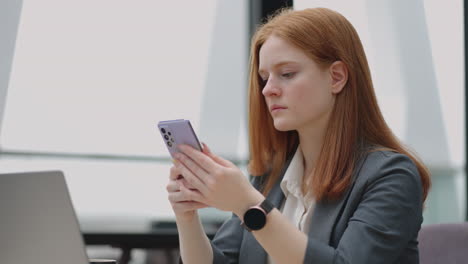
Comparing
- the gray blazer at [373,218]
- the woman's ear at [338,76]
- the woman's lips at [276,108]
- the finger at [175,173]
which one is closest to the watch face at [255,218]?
the gray blazer at [373,218]

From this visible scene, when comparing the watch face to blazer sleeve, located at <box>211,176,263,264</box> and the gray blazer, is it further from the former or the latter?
blazer sleeve, located at <box>211,176,263,264</box>

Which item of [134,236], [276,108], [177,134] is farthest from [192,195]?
[134,236]

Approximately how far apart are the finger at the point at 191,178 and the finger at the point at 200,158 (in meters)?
0.03

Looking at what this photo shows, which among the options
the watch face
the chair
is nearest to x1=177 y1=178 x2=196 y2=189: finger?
the watch face

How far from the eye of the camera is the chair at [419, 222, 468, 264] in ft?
4.70

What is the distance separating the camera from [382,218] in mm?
1292

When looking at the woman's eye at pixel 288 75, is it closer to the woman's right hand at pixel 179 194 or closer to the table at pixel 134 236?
the woman's right hand at pixel 179 194

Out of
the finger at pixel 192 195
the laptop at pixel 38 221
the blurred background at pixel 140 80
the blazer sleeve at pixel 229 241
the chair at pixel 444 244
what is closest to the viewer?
the laptop at pixel 38 221

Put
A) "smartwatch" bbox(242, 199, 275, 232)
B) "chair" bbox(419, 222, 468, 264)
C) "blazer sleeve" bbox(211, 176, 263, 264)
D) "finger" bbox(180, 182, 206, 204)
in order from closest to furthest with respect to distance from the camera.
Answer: "smartwatch" bbox(242, 199, 275, 232), "finger" bbox(180, 182, 206, 204), "chair" bbox(419, 222, 468, 264), "blazer sleeve" bbox(211, 176, 263, 264)

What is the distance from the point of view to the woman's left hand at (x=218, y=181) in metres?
1.25

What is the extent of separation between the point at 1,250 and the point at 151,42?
2.05 meters

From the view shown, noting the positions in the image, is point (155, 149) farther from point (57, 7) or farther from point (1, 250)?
point (1, 250)

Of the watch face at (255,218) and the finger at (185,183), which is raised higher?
the finger at (185,183)

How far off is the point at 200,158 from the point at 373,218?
1.27ft
